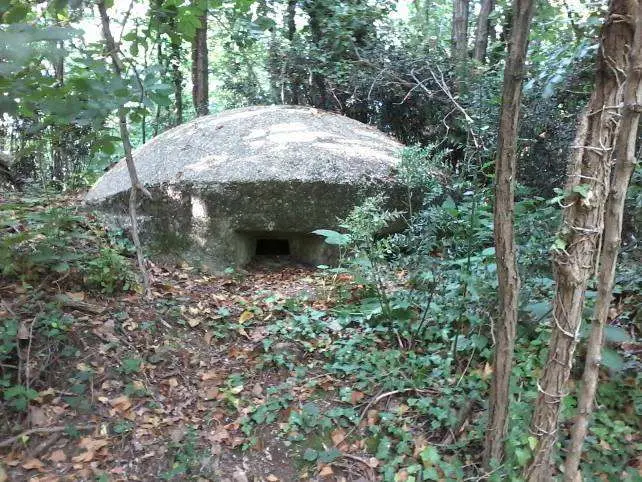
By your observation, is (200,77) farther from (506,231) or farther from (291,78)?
(506,231)

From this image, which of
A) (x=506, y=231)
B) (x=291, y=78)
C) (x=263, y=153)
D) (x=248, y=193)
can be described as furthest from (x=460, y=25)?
(x=506, y=231)

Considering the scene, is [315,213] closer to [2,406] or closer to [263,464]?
[263,464]

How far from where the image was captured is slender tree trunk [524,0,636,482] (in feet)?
7.16

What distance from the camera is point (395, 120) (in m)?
7.23

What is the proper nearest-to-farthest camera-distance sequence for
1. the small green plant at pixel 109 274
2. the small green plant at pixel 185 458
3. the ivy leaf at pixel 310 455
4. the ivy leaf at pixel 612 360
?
1. the ivy leaf at pixel 612 360
2. the small green plant at pixel 185 458
3. the ivy leaf at pixel 310 455
4. the small green plant at pixel 109 274

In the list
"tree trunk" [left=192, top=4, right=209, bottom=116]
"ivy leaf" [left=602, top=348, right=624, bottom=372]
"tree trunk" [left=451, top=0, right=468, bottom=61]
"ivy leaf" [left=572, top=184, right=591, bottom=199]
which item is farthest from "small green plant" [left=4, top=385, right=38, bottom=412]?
"tree trunk" [left=451, top=0, right=468, bottom=61]

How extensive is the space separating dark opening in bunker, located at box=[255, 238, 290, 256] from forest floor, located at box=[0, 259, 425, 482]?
1423 mm

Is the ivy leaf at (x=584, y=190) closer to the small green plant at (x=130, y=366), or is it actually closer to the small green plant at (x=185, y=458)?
the small green plant at (x=185, y=458)

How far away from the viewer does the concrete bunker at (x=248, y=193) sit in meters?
4.89

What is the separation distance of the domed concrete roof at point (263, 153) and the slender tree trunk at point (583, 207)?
276cm

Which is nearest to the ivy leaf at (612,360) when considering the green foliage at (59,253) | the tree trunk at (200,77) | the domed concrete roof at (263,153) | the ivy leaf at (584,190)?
the ivy leaf at (584,190)

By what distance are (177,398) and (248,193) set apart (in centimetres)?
200

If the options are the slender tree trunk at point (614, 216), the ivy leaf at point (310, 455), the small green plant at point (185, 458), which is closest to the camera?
the slender tree trunk at point (614, 216)

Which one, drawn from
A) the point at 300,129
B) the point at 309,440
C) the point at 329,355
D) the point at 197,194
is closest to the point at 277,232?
the point at 197,194
